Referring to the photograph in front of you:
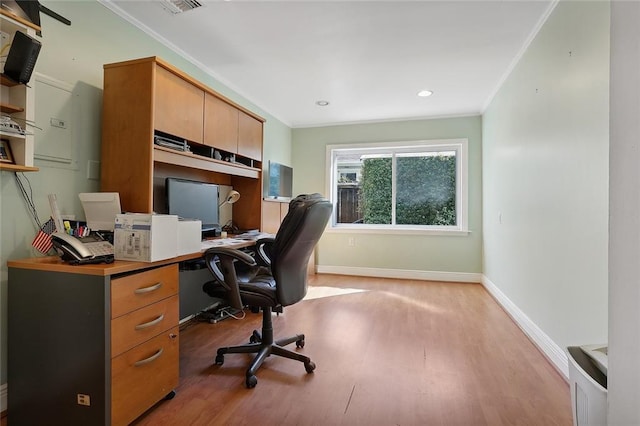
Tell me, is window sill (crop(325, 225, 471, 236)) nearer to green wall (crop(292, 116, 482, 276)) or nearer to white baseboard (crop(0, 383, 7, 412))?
green wall (crop(292, 116, 482, 276))

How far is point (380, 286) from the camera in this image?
4047mm

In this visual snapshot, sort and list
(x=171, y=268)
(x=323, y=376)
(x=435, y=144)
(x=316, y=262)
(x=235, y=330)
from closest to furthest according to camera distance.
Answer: (x=171, y=268)
(x=323, y=376)
(x=235, y=330)
(x=435, y=144)
(x=316, y=262)

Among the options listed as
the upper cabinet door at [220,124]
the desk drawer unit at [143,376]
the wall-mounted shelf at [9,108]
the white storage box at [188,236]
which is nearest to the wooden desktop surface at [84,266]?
the white storage box at [188,236]

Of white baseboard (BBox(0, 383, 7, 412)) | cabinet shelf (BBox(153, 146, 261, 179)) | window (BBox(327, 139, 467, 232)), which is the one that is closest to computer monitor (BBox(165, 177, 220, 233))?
cabinet shelf (BBox(153, 146, 261, 179))

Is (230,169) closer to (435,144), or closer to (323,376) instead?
(323,376)

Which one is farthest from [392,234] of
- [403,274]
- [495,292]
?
[495,292]

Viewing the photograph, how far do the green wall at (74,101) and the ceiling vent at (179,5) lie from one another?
0.39 meters

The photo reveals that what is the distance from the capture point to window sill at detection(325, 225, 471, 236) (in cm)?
433

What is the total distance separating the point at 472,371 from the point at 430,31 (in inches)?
94.9

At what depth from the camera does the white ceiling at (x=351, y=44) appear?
2.05 m

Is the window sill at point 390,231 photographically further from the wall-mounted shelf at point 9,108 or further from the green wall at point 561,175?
the wall-mounted shelf at point 9,108

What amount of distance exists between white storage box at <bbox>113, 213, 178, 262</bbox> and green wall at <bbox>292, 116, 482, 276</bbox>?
3.45m

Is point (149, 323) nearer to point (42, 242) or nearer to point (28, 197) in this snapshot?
point (42, 242)

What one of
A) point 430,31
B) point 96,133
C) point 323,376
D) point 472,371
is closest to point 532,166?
point 430,31
